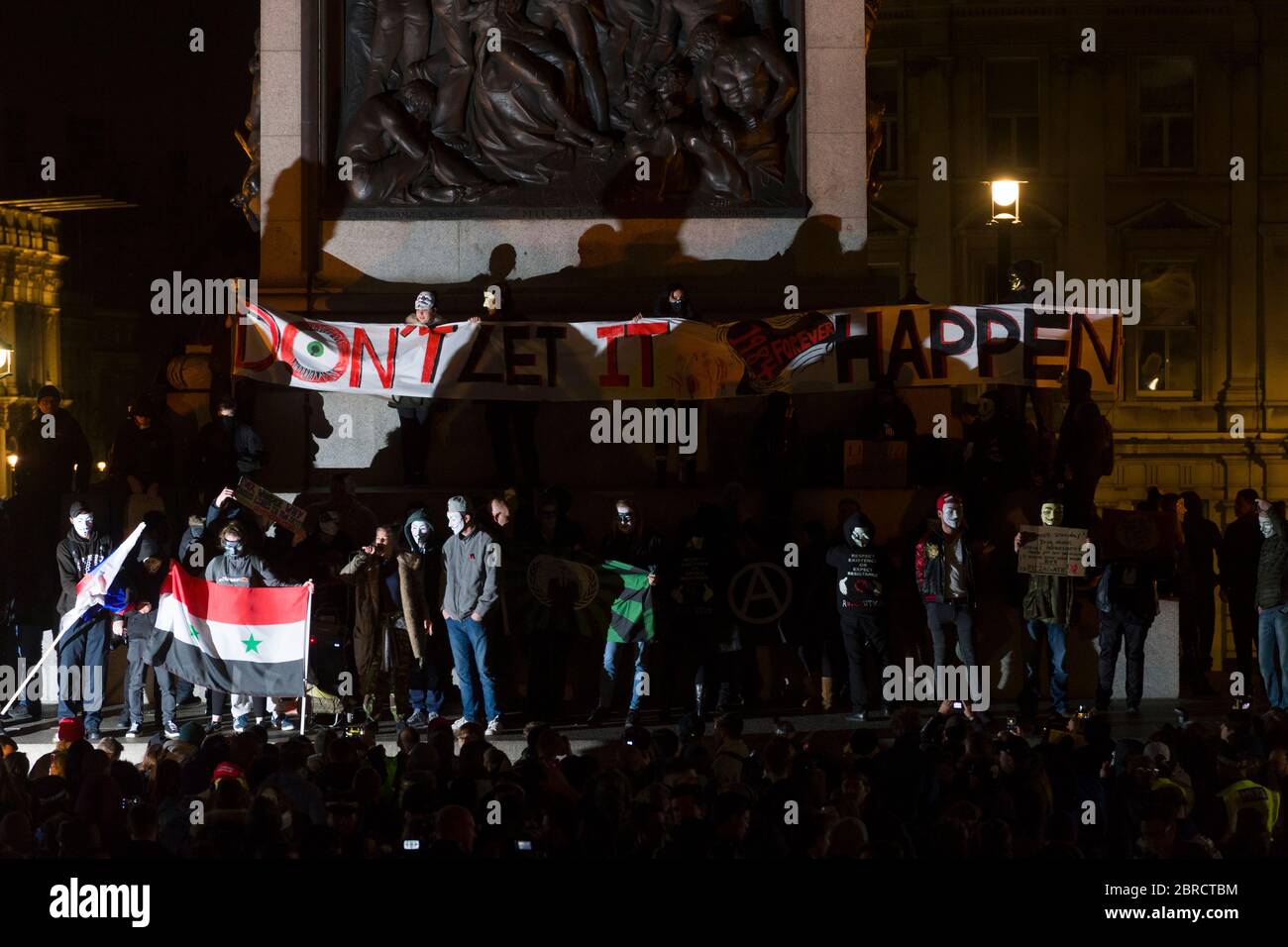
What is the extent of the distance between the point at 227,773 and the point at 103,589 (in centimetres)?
508

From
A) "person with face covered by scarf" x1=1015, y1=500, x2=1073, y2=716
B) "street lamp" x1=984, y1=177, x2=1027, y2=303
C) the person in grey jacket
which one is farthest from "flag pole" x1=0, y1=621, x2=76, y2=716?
"street lamp" x1=984, y1=177, x2=1027, y2=303

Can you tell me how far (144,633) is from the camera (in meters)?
16.7

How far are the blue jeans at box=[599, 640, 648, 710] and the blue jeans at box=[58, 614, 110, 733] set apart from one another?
3.51 meters

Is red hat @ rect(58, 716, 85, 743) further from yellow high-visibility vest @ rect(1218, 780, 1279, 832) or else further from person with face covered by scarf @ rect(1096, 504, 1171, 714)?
person with face covered by scarf @ rect(1096, 504, 1171, 714)

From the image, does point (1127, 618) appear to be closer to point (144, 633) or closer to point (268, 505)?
point (268, 505)

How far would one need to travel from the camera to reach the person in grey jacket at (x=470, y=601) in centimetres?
1638

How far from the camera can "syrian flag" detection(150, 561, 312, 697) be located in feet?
53.7

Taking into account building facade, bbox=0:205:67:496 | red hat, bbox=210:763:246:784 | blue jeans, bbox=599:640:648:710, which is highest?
building facade, bbox=0:205:67:496

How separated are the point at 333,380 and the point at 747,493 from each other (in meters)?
3.40

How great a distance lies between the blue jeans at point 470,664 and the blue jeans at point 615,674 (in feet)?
2.72

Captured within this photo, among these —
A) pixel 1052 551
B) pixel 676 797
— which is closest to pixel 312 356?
pixel 1052 551

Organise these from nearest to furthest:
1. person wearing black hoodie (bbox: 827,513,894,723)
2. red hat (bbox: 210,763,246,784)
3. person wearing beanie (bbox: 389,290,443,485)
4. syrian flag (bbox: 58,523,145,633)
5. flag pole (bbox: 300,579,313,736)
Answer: red hat (bbox: 210,763,246,784), flag pole (bbox: 300,579,313,736), syrian flag (bbox: 58,523,145,633), person wearing black hoodie (bbox: 827,513,894,723), person wearing beanie (bbox: 389,290,443,485)

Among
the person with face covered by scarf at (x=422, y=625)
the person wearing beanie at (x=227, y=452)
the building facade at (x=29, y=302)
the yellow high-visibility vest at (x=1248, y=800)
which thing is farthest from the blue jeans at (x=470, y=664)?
the building facade at (x=29, y=302)
